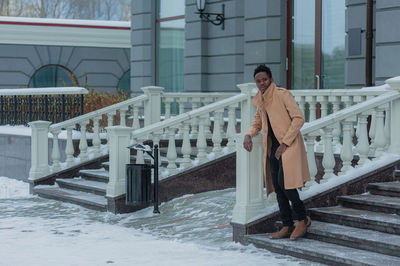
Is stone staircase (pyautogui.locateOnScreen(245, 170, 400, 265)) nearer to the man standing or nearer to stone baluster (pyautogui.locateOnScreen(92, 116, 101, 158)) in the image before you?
the man standing

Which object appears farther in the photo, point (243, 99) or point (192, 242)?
point (243, 99)

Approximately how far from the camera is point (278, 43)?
47.9 feet

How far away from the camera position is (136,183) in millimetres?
10781

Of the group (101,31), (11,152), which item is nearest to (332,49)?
(11,152)

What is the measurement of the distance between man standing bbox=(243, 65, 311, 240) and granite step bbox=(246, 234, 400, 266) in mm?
133

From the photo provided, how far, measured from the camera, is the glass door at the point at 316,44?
13.5 meters

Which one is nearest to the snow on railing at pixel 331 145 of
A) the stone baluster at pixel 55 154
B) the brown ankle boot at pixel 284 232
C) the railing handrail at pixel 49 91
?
the brown ankle boot at pixel 284 232

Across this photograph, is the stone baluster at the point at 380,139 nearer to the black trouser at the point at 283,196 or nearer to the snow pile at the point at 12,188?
the black trouser at the point at 283,196

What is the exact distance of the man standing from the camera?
7875 millimetres

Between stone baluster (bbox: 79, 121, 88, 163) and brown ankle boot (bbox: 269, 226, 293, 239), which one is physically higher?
stone baluster (bbox: 79, 121, 88, 163)

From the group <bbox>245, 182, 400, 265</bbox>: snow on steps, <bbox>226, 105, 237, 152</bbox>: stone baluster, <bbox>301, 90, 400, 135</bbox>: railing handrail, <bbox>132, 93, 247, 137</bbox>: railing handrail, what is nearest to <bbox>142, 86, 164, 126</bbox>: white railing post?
<bbox>226, 105, 237, 152</bbox>: stone baluster

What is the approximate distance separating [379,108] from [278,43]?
540 centimetres

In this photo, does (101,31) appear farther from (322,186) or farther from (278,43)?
(322,186)

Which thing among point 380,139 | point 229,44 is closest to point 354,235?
point 380,139
